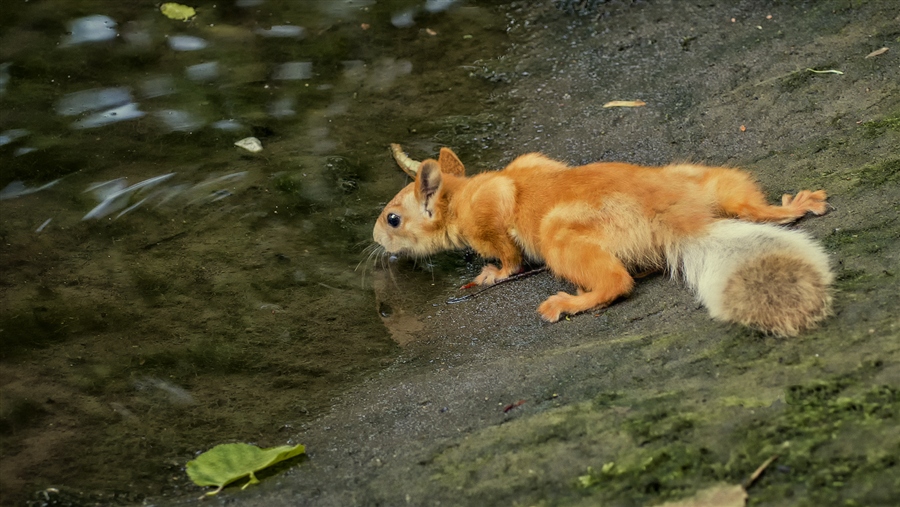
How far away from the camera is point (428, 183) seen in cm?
509

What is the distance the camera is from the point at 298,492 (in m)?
3.04

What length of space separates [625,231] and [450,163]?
5.38 ft

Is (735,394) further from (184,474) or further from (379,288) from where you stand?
(379,288)

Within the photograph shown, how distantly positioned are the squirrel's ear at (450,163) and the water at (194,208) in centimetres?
53

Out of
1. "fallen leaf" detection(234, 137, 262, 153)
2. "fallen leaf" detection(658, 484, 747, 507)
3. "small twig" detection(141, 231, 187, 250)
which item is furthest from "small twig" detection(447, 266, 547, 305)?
"fallen leaf" detection(658, 484, 747, 507)

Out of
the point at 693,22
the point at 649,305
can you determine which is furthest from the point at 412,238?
the point at 693,22

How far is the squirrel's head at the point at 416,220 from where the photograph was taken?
5.20m

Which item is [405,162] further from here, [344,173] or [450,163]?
[450,163]

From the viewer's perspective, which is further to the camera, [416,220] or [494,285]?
[416,220]

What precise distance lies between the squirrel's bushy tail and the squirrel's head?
1.87m

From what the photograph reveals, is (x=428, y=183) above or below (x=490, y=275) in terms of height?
above

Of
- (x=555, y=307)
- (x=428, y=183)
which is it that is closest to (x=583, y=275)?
(x=555, y=307)

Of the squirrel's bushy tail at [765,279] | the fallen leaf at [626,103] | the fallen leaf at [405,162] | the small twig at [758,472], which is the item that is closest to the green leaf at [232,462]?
the small twig at [758,472]

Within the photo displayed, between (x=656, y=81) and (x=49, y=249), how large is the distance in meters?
4.44
